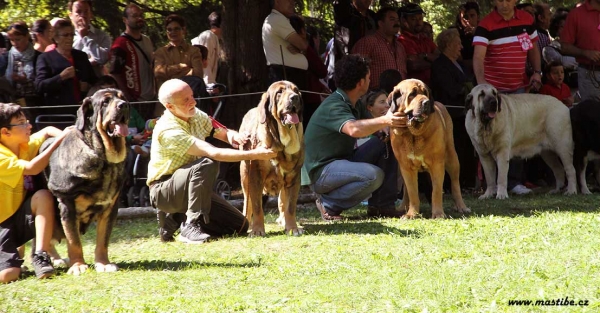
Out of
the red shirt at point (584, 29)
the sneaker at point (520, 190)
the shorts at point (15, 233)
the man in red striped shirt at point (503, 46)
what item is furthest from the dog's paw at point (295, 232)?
the red shirt at point (584, 29)

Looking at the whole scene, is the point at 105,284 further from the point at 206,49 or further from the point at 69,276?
the point at 206,49

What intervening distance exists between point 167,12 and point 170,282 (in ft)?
28.1

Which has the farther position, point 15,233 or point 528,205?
point 528,205

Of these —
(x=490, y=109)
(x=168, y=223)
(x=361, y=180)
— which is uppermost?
(x=490, y=109)

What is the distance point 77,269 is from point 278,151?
6.74 ft

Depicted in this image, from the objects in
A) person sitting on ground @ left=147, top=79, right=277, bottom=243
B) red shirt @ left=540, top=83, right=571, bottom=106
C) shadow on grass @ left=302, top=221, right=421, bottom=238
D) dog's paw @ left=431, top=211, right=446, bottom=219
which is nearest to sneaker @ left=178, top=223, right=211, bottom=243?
person sitting on ground @ left=147, top=79, right=277, bottom=243

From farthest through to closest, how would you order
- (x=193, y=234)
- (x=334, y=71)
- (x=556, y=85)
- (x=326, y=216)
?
(x=556, y=85), (x=326, y=216), (x=334, y=71), (x=193, y=234)

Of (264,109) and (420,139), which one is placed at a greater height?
(264,109)

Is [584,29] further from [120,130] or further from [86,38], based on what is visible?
[120,130]

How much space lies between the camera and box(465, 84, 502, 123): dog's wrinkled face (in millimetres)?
10117

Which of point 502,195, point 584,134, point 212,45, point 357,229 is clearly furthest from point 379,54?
point 357,229

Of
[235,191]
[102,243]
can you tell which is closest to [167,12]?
[235,191]

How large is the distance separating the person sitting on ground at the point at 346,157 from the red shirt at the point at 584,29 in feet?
14.4

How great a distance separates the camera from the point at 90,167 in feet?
19.5
